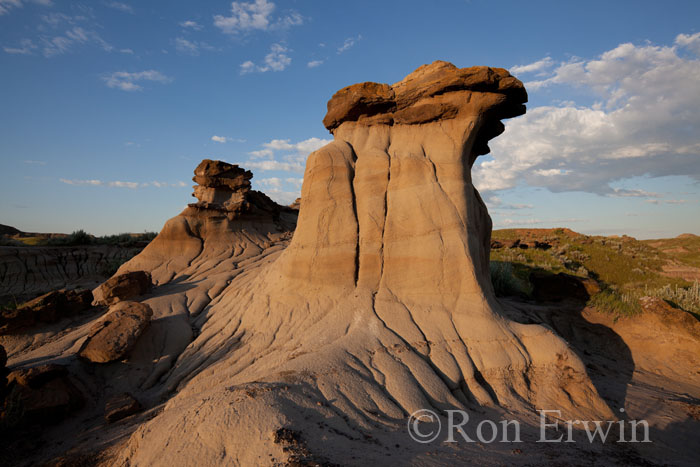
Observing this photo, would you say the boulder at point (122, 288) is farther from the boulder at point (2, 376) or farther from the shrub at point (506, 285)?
the shrub at point (506, 285)

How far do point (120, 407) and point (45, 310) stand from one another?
5.89 metres

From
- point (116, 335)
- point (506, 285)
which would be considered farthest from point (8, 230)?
point (506, 285)

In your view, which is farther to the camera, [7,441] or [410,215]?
[410,215]

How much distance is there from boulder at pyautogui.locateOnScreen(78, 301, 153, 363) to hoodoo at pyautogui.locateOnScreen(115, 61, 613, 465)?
1149mm

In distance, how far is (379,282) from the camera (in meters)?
6.89

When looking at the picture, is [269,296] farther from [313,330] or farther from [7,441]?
[7,441]

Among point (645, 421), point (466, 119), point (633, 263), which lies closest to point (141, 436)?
point (645, 421)

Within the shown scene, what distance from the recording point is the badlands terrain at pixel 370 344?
147 inches

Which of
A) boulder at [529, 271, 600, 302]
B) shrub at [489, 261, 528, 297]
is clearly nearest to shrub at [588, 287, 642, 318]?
boulder at [529, 271, 600, 302]

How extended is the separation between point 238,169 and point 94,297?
849 centimetres

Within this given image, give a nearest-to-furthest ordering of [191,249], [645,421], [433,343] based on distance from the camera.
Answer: [645,421] < [433,343] < [191,249]

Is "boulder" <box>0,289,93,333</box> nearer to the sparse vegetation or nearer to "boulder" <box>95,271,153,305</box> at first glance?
"boulder" <box>95,271,153,305</box>

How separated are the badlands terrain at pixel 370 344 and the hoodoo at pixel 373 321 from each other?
0.03 meters

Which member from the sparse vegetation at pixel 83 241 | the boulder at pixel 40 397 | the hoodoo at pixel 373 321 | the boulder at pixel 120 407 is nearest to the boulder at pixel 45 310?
the hoodoo at pixel 373 321
